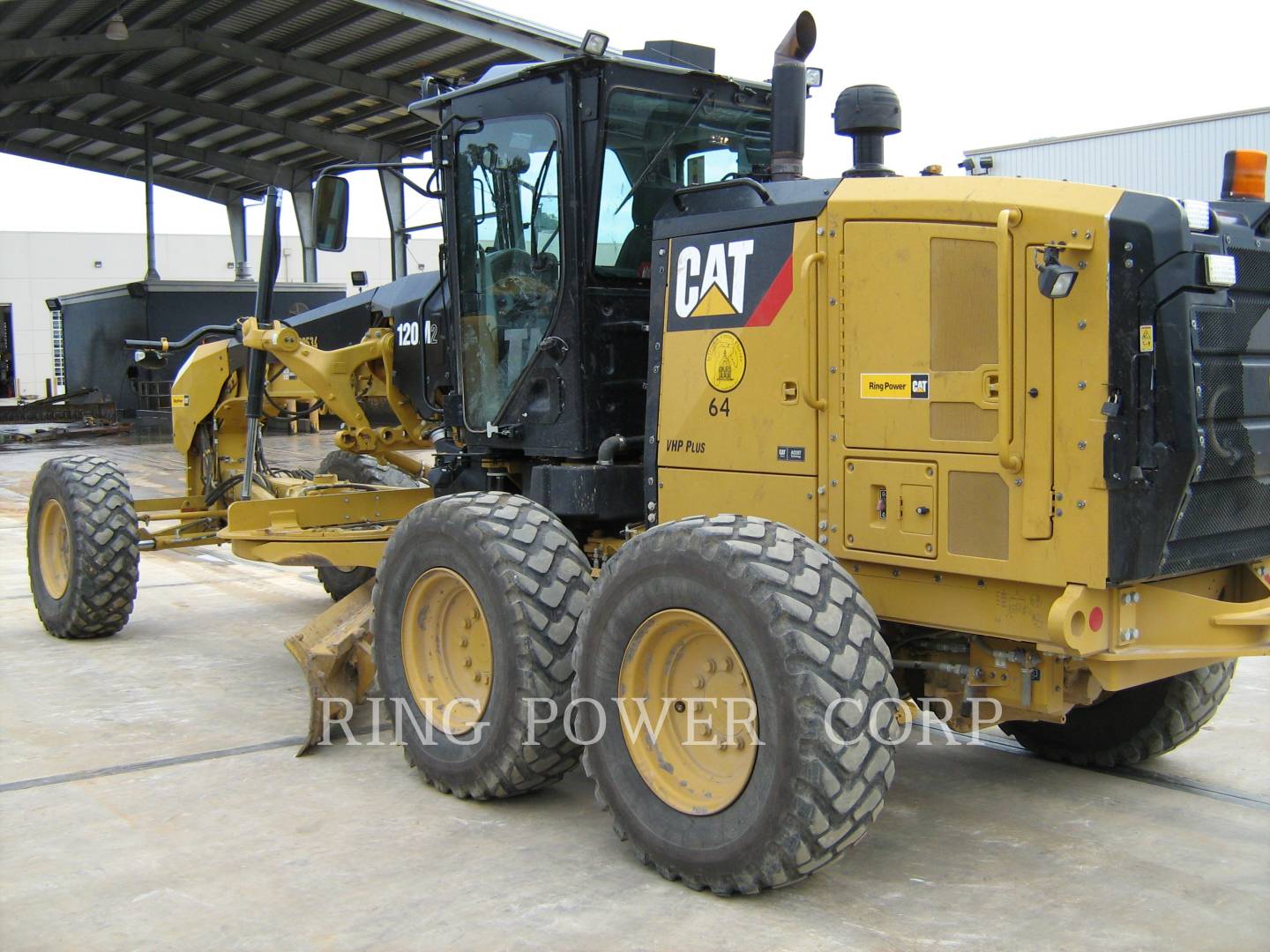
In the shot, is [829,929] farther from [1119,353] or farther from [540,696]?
[1119,353]

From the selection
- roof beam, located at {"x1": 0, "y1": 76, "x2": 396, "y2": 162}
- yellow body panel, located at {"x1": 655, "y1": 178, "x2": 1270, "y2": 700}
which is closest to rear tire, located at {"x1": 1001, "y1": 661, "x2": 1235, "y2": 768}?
yellow body panel, located at {"x1": 655, "y1": 178, "x2": 1270, "y2": 700}

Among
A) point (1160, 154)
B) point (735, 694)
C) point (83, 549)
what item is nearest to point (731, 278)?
point (735, 694)

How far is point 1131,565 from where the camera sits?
388cm

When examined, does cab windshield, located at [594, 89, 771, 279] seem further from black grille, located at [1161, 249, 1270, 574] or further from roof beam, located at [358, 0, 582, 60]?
roof beam, located at [358, 0, 582, 60]

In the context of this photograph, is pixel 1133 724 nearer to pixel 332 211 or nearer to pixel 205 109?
pixel 332 211

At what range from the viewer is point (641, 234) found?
5.70m

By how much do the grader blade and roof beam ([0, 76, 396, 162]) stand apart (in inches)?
806

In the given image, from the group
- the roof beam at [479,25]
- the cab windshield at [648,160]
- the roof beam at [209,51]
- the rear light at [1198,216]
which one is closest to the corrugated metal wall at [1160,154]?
the roof beam at [479,25]

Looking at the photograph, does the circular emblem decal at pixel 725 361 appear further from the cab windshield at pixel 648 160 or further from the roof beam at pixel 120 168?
the roof beam at pixel 120 168

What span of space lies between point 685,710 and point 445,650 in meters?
1.42

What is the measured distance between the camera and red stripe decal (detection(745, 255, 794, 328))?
4.52 m

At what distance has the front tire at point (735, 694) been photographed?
386 centimetres

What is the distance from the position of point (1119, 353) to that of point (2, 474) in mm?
18806

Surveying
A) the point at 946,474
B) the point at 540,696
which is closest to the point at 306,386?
the point at 540,696
